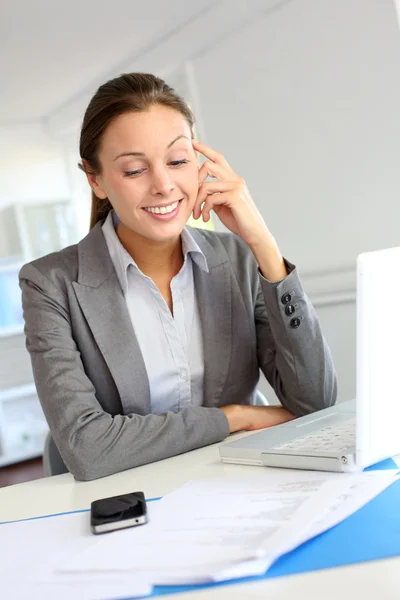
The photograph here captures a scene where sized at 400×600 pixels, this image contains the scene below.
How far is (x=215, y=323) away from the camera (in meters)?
1.82

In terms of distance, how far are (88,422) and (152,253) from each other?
0.52 meters

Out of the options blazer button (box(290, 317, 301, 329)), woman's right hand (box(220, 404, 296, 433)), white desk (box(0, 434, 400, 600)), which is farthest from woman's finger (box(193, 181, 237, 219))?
white desk (box(0, 434, 400, 600))

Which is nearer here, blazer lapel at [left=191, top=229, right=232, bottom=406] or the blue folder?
the blue folder

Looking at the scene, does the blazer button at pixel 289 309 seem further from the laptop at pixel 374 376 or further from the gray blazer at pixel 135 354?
the laptop at pixel 374 376

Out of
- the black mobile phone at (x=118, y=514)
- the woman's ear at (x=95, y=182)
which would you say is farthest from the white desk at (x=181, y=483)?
the woman's ear at (x=95, y=182)

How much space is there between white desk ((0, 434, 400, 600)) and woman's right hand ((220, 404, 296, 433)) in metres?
0.11

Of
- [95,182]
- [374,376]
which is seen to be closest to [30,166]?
[95,182]

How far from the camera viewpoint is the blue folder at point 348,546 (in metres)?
0.82

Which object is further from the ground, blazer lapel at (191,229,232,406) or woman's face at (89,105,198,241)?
woman's face at (89,105,198,241)

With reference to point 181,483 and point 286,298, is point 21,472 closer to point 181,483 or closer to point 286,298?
point 286,298

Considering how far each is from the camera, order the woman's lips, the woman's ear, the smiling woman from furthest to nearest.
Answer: the woman's ear, the woman's lips, the smiling woman

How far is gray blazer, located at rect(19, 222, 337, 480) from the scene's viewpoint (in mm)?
1503

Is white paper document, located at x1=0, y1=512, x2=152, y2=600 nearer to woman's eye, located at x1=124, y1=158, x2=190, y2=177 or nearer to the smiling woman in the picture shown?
the smiling woman

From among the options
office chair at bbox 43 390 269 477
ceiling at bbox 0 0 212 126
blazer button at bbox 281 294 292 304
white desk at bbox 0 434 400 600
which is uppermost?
ceiling at bbox 0 0 212 126
